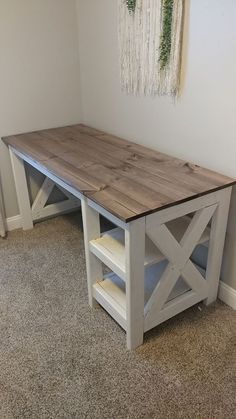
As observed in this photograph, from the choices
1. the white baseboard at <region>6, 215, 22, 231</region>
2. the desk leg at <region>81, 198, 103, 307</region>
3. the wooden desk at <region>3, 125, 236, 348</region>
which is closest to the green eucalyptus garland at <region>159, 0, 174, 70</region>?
the wooden desk at <region>3, 125, 236, 348</region>

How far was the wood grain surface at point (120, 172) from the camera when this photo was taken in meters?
1.36

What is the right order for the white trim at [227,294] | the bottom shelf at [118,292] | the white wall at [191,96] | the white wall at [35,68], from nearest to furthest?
1. the white wall at [191,96]
2. the bottom shelf at [118,292]
3. the white trim at [227,294]
4. the white wall at [35,68]

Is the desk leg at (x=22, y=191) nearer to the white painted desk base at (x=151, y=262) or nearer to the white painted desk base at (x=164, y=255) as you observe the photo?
the white painted desk base at (x=164, y=255)

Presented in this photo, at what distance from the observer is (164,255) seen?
1.45 metres

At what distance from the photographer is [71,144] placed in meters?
2.15

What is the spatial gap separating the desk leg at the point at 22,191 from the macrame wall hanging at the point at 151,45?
3.00 feet

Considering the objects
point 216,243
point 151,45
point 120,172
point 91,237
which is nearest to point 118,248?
point 91,237

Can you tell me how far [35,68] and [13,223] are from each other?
1.15m

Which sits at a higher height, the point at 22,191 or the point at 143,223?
the point at 143,223

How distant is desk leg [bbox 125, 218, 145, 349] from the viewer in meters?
1.29

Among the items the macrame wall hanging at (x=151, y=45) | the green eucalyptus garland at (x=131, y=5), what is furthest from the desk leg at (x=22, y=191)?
the green eucalyptus garland at (x=131, y=5)

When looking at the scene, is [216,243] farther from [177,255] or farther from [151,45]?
[151,45]

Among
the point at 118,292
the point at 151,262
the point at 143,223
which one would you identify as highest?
the point at 143,223

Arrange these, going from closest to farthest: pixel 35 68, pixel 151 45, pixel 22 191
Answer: pixel 151 45, pixel 35 68, pixel 22 191
